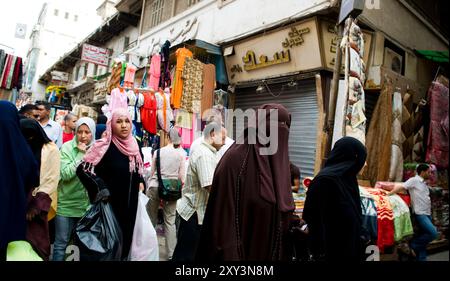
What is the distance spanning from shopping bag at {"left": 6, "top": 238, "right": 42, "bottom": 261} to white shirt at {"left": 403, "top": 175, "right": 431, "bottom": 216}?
174 inches

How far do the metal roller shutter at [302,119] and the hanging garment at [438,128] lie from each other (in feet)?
6.19

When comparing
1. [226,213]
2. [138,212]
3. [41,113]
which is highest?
[41,113]

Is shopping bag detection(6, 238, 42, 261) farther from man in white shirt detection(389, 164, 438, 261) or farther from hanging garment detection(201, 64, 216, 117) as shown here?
hanging garment detection(201, 64, 216, 117)

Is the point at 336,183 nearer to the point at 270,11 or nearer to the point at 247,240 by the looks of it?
the point at 247,240

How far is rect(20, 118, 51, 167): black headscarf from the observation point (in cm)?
223

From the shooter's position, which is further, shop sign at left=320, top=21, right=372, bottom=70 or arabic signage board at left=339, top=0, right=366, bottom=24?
shop sign at left=320, top=21, right=372, bottom=70

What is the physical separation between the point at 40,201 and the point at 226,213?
4.43 ft

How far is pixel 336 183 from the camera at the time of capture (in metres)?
2.06

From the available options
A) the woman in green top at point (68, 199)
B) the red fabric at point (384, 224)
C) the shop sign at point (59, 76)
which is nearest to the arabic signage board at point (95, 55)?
the shop sign at point (59, 76)

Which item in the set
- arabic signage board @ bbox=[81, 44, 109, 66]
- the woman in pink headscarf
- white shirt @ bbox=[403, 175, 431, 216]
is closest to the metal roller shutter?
white shirt @ bbox=[403, 175, 431, 216]

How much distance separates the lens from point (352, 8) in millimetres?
3469
